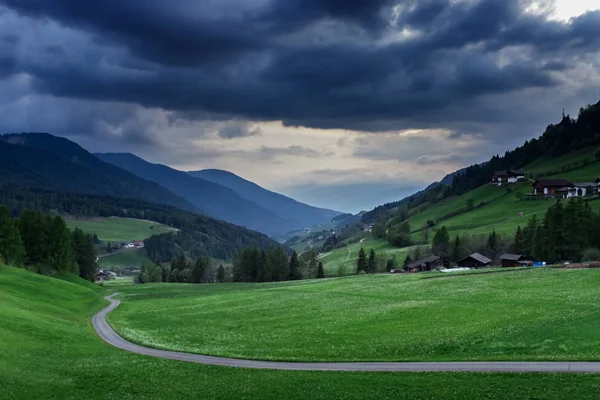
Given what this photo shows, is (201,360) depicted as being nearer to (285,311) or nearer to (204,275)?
(285,311)

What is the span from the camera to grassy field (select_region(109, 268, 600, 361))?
1567 inches

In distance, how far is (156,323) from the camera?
6756cm

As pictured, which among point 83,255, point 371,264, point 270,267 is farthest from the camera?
point 371,264

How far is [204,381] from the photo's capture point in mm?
33594

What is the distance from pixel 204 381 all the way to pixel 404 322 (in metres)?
26.9

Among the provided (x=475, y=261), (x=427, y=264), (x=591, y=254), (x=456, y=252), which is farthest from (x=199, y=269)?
(x=591, y=254)

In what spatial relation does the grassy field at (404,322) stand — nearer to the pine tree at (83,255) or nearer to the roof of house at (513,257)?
the roof of house at (513,257)

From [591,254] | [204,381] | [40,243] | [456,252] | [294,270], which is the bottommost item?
[294,270]

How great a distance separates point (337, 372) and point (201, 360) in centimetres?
1356

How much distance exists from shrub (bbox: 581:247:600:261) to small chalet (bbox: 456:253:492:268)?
36.5 metres

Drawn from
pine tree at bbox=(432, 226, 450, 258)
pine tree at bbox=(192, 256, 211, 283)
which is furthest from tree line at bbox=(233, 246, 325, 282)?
pine tree at bbox=(432, 226, 450, 258)

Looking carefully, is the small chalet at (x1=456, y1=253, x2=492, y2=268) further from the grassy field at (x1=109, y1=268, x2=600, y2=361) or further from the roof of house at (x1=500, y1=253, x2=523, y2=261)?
the grassy field at (x1=109, y1=268, x2=600, y2=361)

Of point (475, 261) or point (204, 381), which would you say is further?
point (475, 261)

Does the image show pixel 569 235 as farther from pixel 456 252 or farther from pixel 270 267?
pixel 270 267
